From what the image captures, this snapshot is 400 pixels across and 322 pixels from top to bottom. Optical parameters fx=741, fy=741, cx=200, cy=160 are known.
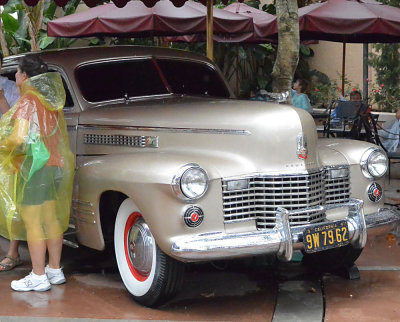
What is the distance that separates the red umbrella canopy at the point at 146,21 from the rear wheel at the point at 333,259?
16.5 ft

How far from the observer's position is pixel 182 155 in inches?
210

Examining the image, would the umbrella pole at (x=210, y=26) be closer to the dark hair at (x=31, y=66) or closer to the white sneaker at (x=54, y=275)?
the dark hair at (x=31, y=66)

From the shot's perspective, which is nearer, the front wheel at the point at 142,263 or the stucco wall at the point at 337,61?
the front wheel at the point at 142,263

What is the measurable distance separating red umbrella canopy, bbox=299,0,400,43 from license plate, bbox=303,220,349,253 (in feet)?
16.3

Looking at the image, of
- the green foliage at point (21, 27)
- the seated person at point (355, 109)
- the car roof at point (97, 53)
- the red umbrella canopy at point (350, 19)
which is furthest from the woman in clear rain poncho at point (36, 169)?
the green foliage at point (21, 27)

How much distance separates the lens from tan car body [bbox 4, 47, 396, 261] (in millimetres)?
5047

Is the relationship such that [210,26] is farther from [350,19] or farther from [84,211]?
[84,211]

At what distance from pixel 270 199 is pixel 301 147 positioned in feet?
1.54

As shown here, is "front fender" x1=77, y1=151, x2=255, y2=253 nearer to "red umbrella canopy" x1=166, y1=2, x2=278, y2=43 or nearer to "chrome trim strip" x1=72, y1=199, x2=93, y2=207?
"chrome trim strip" x1=72, y1=199, x2=93, y2=207

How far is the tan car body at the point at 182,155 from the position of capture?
5.05m

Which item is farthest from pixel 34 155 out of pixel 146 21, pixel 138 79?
pixel 146 21

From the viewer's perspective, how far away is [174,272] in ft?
17.2

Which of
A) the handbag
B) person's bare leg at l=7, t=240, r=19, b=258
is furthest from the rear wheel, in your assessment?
person's bare leg at l=7, t=240, r=19, b=258

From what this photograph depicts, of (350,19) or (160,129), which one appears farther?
(350,19)
